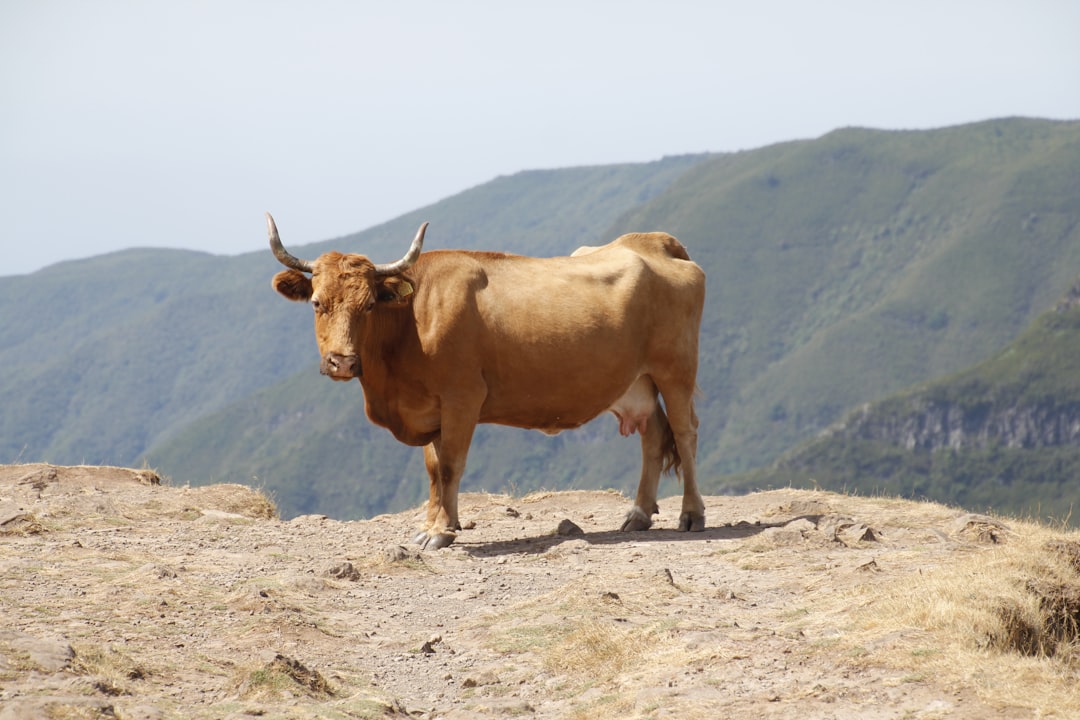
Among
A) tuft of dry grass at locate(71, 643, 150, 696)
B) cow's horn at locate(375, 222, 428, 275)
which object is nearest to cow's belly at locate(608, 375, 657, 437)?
cow's horn at locate(375, 222, 428, 275)

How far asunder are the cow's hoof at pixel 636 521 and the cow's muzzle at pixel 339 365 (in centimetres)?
356

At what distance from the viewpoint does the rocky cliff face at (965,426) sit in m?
182

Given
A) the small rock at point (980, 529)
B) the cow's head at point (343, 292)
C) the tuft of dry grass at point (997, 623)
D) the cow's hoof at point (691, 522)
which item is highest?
the cow's head at point (343, 292)

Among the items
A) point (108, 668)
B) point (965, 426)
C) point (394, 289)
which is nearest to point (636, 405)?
point (394, 289)

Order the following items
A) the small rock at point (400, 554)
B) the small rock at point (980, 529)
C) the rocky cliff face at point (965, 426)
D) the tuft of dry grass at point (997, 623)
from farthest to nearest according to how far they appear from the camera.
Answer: the rocky cliff face at point (965, 426) < the small rock at point (400, 554) < the small rock at point (980, 529) < the tuft of dry grass at point (997, 623)

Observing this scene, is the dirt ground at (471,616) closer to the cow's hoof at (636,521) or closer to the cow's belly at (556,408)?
the cow's hoof at (636,521)

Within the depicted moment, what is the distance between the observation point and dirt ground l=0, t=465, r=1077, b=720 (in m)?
8.10

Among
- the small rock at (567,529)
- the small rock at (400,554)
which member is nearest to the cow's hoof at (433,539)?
the small rock at (400,554)

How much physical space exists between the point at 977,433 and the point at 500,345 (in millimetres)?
182371

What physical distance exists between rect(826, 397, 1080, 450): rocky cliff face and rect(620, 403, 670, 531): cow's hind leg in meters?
173

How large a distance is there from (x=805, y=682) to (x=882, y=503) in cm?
835

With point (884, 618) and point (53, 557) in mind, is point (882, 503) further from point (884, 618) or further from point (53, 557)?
point (53, 557)

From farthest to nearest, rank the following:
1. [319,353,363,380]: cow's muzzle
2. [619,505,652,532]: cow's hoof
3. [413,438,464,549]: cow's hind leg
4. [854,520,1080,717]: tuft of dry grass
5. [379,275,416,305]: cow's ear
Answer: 1. [619,505,652,532]: cow's hoof
2. [413,438,464,549]: cow's hind leg
3. [379,275,416,305]: cow's ear
4. [319,353,363,380]: cow's muzzle
5. [854,520,1080,717]: tuft of dry grass

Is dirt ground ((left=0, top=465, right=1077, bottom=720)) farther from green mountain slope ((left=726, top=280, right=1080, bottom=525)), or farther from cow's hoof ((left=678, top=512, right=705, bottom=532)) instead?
green mountain slope ((left=726, top=280, right=1080, bottom=525))
